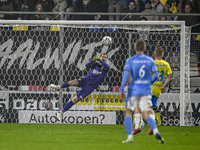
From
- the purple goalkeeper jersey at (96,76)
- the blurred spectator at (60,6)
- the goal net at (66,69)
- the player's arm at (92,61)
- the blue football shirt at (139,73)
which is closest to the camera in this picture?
the blue football shirt at (139,73)

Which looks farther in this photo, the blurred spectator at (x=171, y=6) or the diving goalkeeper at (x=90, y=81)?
the blurred spectator at (x=171, y=6)

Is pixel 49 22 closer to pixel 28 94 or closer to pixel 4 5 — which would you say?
pixel 28 94

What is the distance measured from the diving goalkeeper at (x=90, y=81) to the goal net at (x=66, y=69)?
1.62 ft

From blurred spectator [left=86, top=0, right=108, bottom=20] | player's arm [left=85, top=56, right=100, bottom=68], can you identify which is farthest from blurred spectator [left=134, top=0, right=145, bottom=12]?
player's arm [left=85, top=56, right=100, bottom=68]

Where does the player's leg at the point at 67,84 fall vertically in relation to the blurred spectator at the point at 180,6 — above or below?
below

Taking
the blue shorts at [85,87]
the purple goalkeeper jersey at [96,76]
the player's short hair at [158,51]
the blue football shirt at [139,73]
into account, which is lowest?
the blue shorts at [85,87]

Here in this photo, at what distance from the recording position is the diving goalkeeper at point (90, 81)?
10211 mm

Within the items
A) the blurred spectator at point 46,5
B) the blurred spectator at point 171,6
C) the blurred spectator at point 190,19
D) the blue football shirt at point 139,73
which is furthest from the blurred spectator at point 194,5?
the blue football shirt at point 139,73

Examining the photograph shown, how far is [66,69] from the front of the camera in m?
11.0

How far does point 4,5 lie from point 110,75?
502cm

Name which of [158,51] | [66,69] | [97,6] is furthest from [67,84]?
[97,6]

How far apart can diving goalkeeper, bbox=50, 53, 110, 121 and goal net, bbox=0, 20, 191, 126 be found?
1.62ft

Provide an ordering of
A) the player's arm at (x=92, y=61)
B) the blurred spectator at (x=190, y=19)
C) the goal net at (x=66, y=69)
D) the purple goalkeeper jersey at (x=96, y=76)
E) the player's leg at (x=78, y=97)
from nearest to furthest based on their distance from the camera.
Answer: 1. the player's arm at (x=92, y=61)
2. the player's leg at (x=78, y=97)
3. the purple goalkeeper jersey at (x=96, y=76)
4. the goal net at (x=66, y=69)
5. the blurred spectator at (x=190, y=19)

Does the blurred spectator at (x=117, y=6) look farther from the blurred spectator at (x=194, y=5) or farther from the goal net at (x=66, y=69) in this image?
the goal net at (x=66, y=69)
